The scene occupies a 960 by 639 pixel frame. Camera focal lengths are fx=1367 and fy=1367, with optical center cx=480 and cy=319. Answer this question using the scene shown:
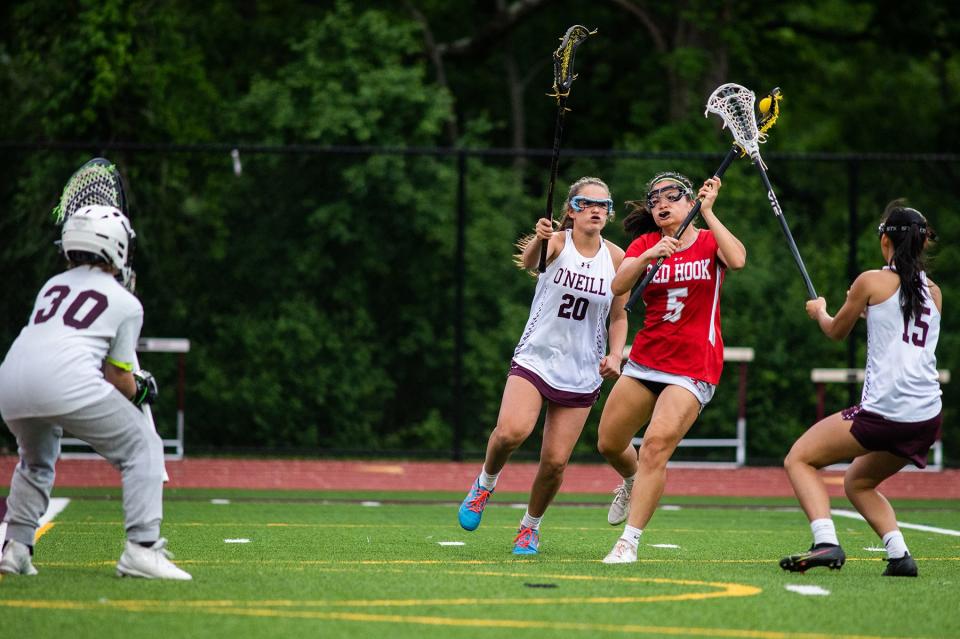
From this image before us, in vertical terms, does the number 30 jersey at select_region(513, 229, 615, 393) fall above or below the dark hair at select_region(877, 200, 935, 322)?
below

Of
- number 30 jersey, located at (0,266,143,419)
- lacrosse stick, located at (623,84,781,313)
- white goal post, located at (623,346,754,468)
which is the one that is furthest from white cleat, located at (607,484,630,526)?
white goal post, located at (623,346,754,468)

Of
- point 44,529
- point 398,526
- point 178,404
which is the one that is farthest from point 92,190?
point 178,404

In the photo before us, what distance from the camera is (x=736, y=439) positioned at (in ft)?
53.7

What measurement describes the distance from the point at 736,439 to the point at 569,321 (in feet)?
28.4

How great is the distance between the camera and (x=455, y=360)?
16.2 metres

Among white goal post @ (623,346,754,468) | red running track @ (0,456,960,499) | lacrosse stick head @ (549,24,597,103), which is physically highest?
lacrosse stick head @ (549,24,597,103)

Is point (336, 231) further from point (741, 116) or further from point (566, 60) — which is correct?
point (741, 116)

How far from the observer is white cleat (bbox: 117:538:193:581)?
6.58 metres

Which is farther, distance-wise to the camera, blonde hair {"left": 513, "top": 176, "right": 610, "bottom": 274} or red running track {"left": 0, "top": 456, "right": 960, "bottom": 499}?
red running track {"left": 0, "top": 456, "right": 960, "bottom": 499}

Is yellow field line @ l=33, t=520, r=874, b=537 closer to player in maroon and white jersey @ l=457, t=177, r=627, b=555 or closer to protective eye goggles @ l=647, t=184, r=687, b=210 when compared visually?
player in maroon and white jersey @ l=457, t=177, r=627, b=555

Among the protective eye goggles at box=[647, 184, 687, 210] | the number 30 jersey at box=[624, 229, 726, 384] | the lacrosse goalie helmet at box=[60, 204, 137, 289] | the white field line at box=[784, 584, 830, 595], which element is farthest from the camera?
the protective eye goggles at box=[647, 184, 687, 210]

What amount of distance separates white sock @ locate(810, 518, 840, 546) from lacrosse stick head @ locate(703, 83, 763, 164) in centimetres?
224

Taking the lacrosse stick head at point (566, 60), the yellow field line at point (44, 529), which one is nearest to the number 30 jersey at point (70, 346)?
the yellow field line at point (44, 529)

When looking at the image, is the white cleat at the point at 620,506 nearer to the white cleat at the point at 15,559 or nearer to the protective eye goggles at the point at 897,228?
the protective eye goggles at the point at 897,228
